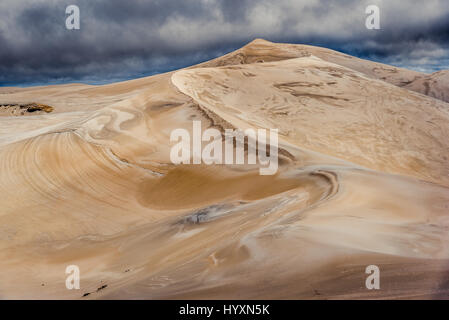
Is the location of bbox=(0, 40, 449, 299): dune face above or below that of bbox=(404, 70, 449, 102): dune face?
below

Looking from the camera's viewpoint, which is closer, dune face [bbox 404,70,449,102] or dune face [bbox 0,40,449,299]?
dune face [bbox 0,40,449,299]

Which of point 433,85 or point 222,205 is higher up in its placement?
point 433,85

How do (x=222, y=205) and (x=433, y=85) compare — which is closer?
(x=222, y=205)

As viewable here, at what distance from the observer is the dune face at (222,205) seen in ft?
6.59

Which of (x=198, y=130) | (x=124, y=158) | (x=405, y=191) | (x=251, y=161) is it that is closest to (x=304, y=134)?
(x=198, y=130)

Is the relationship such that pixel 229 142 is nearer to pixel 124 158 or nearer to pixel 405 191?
pixel 124 158

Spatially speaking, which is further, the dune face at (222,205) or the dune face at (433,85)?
the dune face at (433,85)

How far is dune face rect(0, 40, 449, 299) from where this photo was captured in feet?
6.59

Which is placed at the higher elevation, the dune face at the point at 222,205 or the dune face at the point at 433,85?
the dune face at the point at 433,85

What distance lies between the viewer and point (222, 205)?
378 cm

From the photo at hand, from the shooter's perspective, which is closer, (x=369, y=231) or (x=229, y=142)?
(x=369, y=231)
